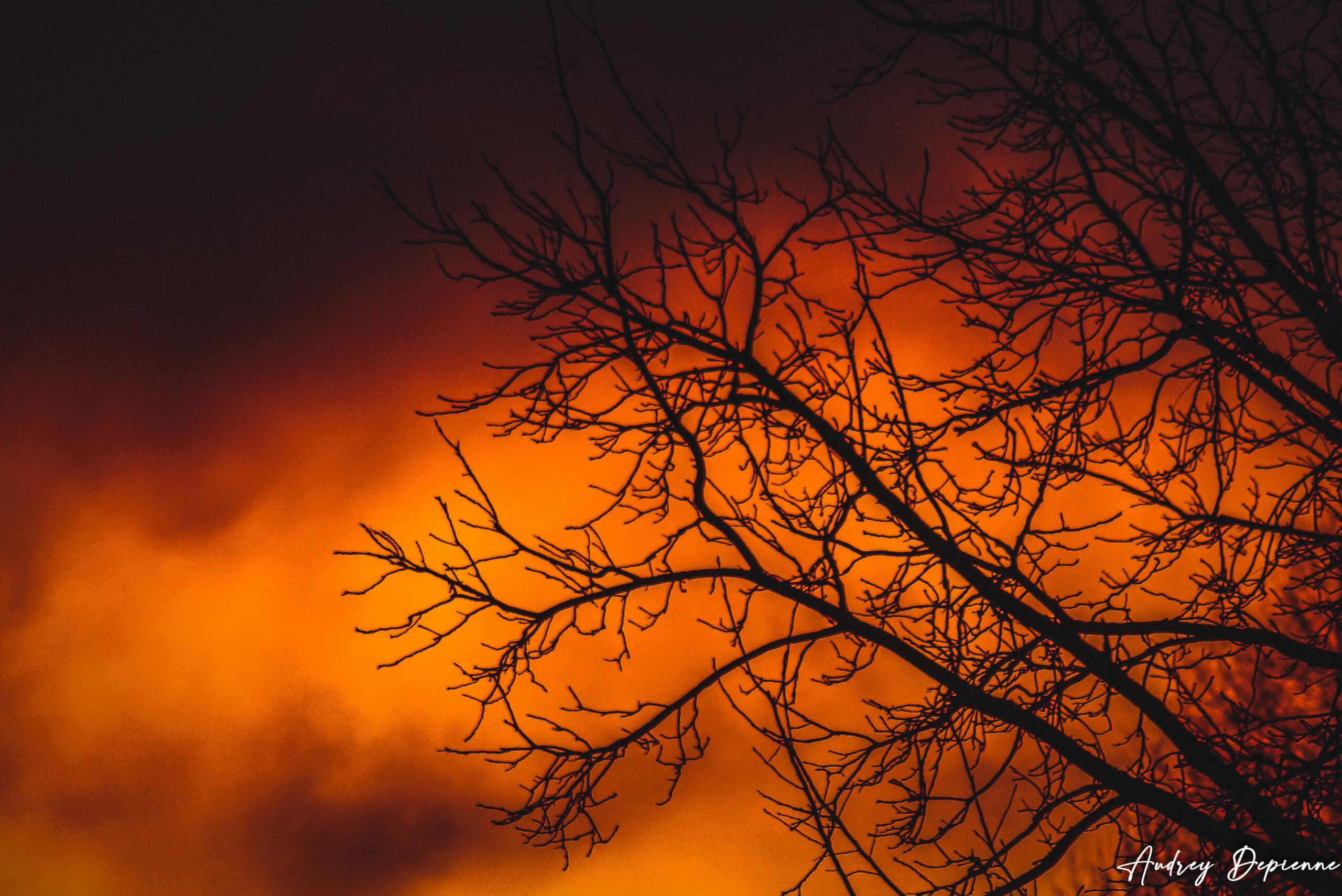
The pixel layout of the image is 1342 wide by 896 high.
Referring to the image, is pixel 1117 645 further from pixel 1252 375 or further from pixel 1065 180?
pixel 1065 180

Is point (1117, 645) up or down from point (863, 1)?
down

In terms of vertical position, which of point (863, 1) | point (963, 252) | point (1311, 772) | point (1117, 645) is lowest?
point (1311, 772)

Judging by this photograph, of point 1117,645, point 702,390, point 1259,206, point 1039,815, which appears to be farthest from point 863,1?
point 1039,815

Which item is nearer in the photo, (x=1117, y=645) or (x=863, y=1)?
(x=863, y=1)

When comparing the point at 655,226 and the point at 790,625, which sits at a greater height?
the point at 655,226

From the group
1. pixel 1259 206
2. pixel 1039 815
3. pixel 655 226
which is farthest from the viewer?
pixel 1259 206

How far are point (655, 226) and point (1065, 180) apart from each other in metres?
1.98

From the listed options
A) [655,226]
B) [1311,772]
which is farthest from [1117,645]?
[655,226]

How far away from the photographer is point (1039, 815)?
3.55 meters

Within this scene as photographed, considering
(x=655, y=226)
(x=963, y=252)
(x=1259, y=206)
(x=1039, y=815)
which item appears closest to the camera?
(x=655, y=226)

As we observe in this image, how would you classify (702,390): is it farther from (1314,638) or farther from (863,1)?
(1314,638)

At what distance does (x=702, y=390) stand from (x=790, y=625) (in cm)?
100

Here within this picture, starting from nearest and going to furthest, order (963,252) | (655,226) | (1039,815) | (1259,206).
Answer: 1. (655,226)
2. (1039,815)
3. (963,252)
4. (1259,206)

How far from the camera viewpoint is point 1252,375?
395 centimetres
